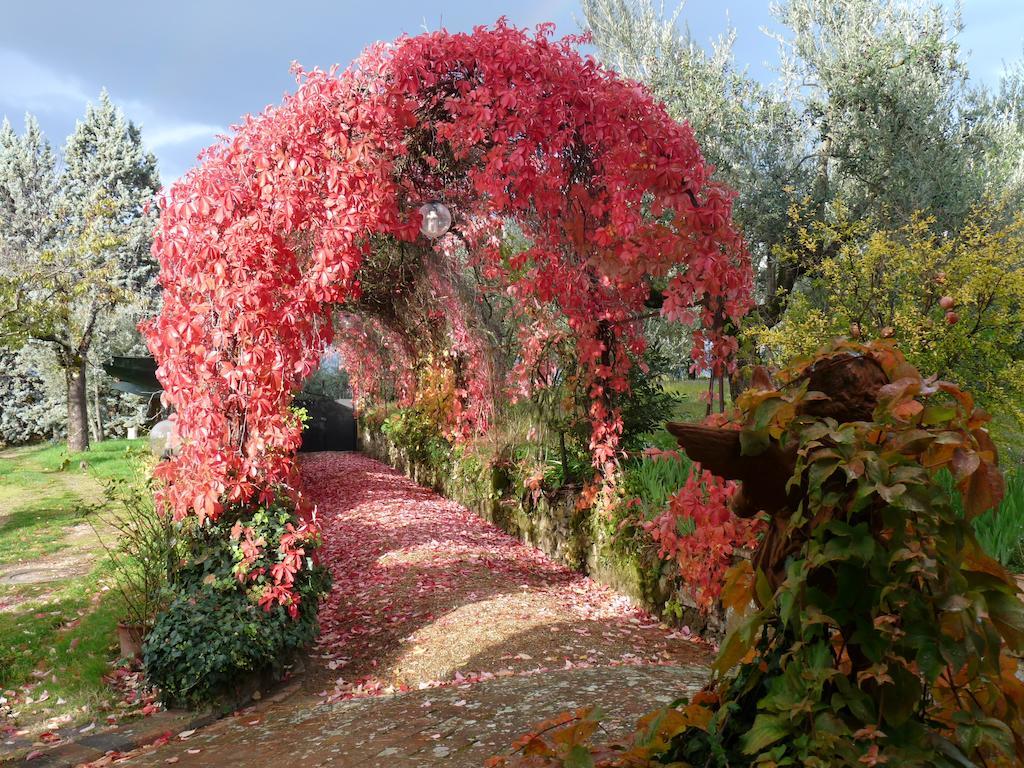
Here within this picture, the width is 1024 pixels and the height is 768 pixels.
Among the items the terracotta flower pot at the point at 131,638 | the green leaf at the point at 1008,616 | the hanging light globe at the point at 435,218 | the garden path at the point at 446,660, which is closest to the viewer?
the green leaf at the point at 1008,616

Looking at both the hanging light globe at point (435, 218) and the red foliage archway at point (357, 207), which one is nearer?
the red foliage archway at point (357, 207)

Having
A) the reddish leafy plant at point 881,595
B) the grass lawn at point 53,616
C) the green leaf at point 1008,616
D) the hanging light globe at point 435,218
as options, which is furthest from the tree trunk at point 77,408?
the green leaf at point 1008,616

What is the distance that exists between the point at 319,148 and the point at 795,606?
4024 mm

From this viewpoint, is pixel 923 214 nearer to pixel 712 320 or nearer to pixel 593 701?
pixel 712 320

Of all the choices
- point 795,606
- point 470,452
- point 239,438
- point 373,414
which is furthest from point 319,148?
point 373,414

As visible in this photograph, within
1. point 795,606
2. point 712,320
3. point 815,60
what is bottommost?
point 795,606

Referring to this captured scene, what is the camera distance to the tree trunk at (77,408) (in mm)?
16203

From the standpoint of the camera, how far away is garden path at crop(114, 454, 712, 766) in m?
3.02

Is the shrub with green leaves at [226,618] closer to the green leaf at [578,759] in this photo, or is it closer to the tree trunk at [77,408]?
the green leaf at [578,759]

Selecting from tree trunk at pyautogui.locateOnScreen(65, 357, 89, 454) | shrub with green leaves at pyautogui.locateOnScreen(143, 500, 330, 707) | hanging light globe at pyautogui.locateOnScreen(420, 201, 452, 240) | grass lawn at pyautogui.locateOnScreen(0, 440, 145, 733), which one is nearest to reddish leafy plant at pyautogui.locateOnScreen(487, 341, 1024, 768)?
shrub with green leaves at pyautogui.locateOnScreen(143, 500, 330, 707)

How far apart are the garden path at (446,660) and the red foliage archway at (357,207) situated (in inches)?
51.7

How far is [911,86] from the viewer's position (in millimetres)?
8469

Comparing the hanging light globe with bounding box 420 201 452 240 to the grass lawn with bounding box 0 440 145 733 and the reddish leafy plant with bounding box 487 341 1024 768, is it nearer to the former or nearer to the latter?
the grass lawn with bounding box 0 440 145 733

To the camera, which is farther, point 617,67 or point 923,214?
point 617,67
